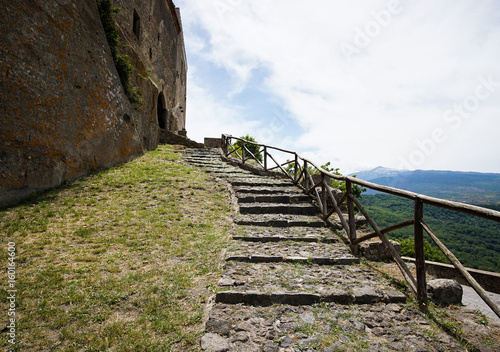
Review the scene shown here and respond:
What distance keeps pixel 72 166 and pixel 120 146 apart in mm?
2354

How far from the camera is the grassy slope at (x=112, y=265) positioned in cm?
226

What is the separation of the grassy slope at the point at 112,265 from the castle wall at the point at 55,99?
2.07ft

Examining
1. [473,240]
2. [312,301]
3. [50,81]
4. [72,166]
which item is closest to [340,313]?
[312,301]

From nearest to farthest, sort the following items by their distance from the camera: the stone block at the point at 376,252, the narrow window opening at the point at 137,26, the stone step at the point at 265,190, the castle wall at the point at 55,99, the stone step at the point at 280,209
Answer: the stone block at the point at 376,252, the castle wall at the point at 55,99, the stone step at the point at 280,209, the stone step at the point at 265,190, the narrow window opening at the point at 137,26

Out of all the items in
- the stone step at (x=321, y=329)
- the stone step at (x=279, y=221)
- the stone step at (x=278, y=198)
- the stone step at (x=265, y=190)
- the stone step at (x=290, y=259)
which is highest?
the stone step at (x=265, y=190)

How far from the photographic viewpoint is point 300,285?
322 centimetres

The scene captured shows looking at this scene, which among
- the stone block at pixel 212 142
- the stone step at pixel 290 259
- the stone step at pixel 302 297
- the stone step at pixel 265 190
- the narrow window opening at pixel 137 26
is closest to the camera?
the stone step at pixel 302 297

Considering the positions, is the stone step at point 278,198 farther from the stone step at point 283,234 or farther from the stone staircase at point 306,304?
the stone staircase at point 306,304

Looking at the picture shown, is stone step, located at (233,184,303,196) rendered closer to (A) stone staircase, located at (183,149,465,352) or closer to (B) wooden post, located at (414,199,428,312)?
(A) stone staircase, located at (183,149,465,352)

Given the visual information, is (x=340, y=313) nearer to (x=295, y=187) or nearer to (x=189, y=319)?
(x=189, y=319)

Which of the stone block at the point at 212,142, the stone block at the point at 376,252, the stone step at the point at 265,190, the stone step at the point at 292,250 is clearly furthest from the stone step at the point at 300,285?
the stone block at the point at 212,142

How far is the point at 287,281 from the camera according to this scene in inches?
130

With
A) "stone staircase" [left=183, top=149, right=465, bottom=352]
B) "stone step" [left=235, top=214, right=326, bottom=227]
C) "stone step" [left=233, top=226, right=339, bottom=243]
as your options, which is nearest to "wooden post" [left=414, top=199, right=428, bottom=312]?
"stone staircase" [left=183, top=149, right=465, bottom=352]

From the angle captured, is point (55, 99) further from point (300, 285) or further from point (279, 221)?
point (300, 285)
